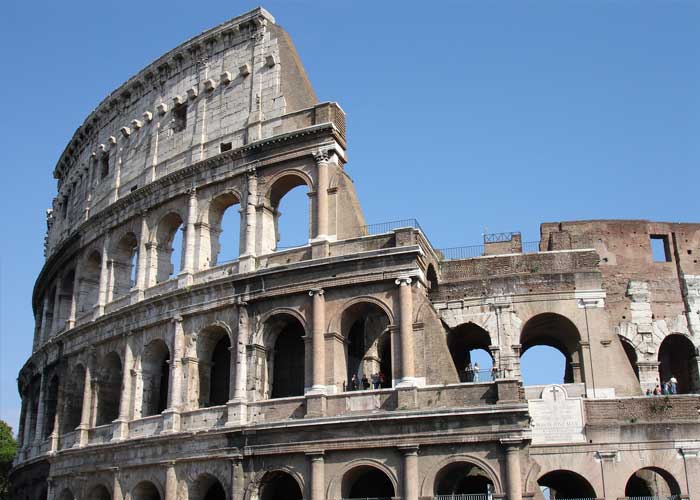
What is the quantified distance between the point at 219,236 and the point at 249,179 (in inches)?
92.2

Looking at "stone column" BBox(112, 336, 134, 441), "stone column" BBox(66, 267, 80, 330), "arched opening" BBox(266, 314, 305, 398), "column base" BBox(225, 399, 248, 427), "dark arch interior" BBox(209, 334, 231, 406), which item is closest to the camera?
"column base" BBox(225, 399, 248, 427)

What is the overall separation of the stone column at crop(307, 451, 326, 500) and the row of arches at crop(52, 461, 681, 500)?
0.46 meters

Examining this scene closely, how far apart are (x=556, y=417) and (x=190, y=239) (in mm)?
11701

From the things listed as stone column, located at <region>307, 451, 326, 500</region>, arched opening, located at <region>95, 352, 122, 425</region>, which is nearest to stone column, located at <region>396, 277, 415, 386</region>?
stone column, located at <region>307, 451, 326, 500</region>

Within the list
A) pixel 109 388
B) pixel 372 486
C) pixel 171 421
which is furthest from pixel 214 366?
pixel 372 486

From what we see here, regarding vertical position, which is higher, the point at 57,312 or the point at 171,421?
the point at 57,312

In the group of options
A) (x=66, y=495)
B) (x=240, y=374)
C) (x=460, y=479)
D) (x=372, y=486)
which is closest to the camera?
(x=460, y=479)

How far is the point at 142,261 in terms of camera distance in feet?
83.2

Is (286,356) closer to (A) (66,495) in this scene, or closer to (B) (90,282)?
(A) (66,495)

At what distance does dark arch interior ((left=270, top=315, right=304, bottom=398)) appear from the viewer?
2212 cm

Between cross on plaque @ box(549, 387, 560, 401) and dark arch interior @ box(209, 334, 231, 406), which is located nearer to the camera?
cross on plaque @ box(549, 387, 560, 401)

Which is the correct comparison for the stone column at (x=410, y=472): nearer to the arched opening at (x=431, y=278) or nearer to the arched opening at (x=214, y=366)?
the arched opening at (x=431, y=278)

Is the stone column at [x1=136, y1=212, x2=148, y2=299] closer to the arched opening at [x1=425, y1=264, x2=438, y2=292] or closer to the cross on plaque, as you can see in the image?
the arched opening at [x1=425, y1=264, x2=438, y2=292]

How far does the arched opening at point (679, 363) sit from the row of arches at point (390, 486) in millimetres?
3246
